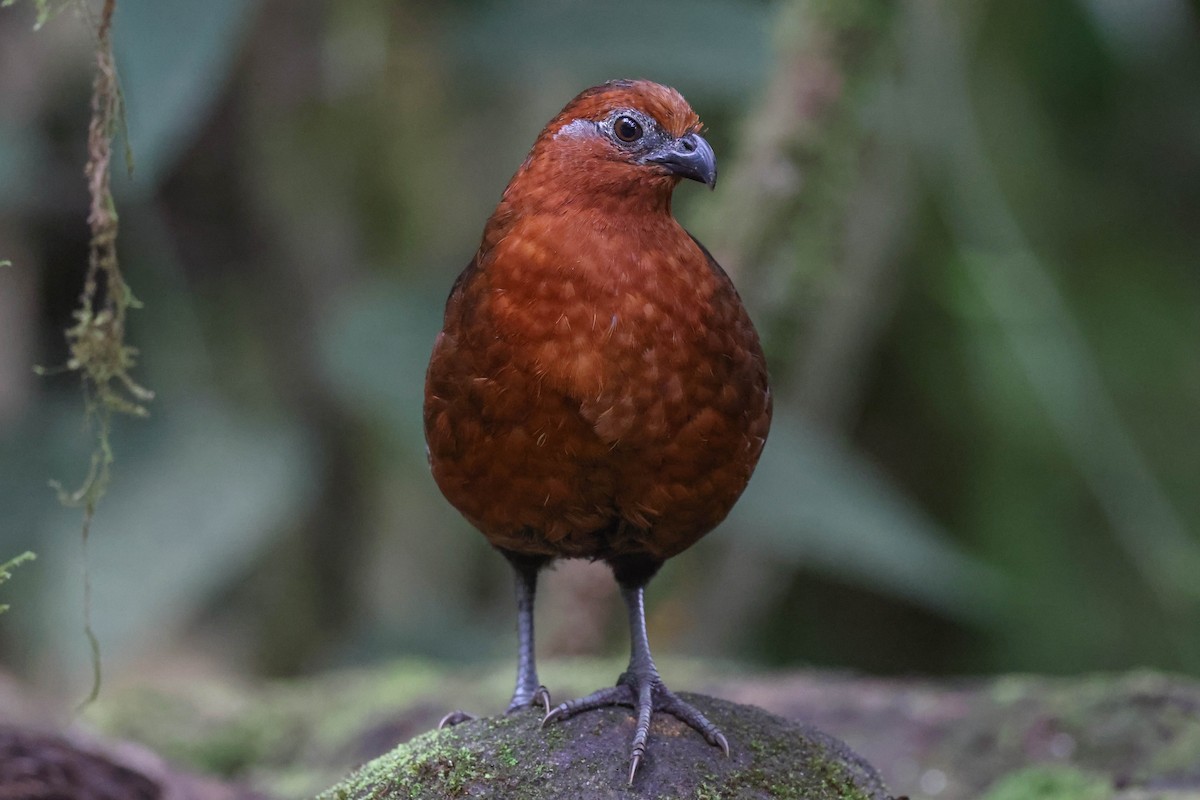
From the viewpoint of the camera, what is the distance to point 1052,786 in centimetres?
321

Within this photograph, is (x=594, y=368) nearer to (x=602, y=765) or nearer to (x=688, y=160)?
(x=688, y=160)

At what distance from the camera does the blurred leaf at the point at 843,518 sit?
4699mm

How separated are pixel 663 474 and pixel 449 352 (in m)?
0.47

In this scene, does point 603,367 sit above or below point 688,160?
below

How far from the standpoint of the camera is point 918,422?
698cm

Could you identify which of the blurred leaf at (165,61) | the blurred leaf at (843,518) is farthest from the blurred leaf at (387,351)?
the blurred leaf at (843,518)

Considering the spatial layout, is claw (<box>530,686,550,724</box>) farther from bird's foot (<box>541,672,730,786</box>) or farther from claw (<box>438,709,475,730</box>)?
claw (<box>438,709,475,730</box>)

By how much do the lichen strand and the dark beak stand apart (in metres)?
1.04

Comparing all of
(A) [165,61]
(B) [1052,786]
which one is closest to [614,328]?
(B) [1052,786]

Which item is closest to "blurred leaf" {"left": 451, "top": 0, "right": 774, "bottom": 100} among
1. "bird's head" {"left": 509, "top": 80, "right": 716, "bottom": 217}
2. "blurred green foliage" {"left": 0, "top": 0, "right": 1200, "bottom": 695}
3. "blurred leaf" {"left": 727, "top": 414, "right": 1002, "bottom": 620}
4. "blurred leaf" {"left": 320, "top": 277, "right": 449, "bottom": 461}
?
"blurred green foliage" {"left": 0, "top": 0, "right": 1200, "bottom": 695}

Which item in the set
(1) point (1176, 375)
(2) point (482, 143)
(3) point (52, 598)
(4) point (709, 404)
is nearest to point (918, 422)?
(1) point (1176, 375)

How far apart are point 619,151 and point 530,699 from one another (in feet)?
3.75

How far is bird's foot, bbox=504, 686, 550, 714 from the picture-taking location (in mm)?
2559

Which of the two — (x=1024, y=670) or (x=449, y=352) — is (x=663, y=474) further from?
(x=1024, y=670)
